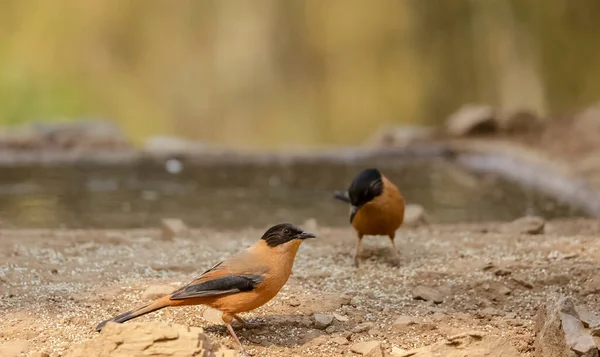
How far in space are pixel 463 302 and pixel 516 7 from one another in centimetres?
1524

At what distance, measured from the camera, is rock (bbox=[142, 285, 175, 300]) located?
13.4ft

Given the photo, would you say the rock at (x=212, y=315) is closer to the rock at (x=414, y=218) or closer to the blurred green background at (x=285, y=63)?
the rock at (x=414, y=218)

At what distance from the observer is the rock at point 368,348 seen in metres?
3.43

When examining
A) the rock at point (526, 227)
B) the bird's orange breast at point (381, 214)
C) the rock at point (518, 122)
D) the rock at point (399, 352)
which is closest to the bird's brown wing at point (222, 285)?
the rock at point (399, 352)

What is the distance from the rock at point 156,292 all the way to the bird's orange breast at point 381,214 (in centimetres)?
171

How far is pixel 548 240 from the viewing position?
19.1 ft

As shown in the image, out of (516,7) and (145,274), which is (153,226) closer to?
(145,274)

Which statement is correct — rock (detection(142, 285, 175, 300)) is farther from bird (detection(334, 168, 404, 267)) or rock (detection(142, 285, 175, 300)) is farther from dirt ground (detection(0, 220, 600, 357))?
bird (detection(334, 168, 404, 267))

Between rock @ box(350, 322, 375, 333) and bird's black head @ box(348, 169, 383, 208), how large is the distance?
4.58 feet

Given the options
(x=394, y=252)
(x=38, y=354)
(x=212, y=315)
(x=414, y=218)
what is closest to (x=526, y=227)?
(x=414, y=218)

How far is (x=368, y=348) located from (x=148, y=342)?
3.50ft

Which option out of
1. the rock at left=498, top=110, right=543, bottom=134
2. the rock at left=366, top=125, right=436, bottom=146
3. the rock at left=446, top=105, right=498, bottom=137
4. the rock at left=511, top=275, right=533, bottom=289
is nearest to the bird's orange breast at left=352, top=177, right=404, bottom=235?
the rock at left=511, top=275, right=533, bottom=289

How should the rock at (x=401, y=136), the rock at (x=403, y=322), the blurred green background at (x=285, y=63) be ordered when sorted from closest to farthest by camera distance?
the rock at (x=403, y=322), the rock at (x=401, y=136), the blurred green background at (x=285, y=63)

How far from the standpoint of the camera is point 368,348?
11.4ft
